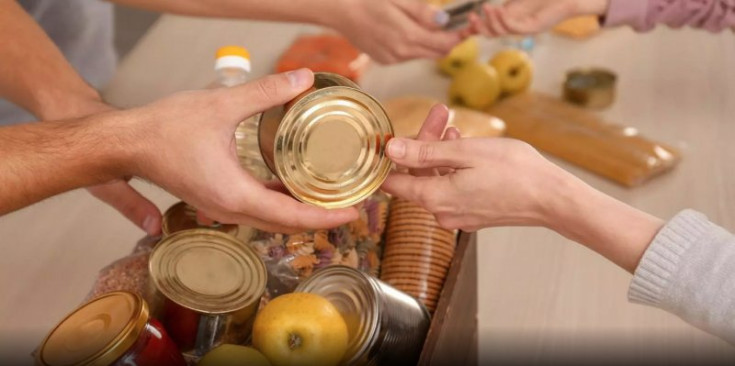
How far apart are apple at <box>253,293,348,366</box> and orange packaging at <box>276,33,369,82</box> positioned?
3.18 feet

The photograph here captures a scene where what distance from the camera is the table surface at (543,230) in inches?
48.2

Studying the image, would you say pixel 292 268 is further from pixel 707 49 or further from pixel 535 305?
pixel 707 49

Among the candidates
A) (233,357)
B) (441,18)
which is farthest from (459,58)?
(233,357)

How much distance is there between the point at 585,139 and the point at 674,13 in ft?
1.17

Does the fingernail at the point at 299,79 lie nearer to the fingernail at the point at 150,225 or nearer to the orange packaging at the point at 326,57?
the fingernail at the point at 150,225

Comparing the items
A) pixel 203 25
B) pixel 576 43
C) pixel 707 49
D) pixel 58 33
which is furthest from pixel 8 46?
pixel 707 49

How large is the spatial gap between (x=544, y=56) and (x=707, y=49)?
1.39ft

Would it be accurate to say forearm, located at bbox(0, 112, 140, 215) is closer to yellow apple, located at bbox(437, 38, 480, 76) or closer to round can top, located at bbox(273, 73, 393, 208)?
round can top, located at bbox(273, 73, 393, 208)

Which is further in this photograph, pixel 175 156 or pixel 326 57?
pixel 326 57

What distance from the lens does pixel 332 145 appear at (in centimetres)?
85

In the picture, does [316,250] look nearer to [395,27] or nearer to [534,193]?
[534,193]

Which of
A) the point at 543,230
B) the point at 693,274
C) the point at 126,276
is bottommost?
the point at 126,276

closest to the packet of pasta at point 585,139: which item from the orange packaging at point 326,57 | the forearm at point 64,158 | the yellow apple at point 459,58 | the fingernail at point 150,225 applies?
the yellow apple at point 459,58

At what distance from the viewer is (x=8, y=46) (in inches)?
51.3
